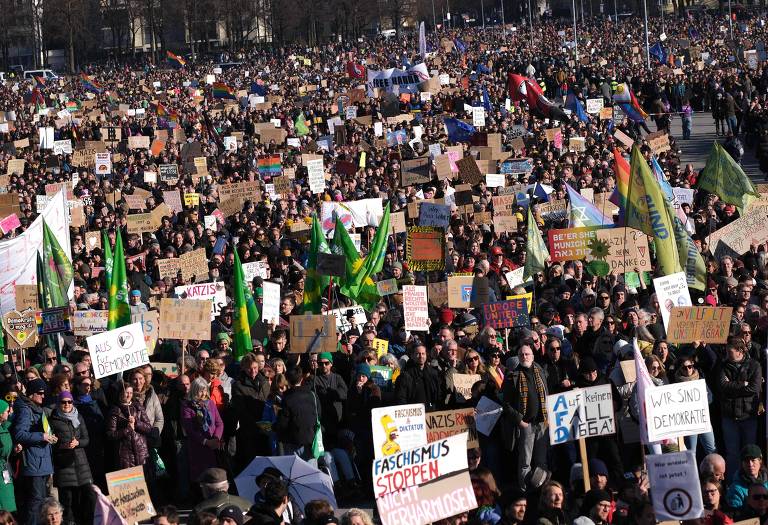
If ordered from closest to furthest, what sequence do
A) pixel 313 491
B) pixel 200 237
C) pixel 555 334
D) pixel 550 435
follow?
pixel 313 491 → pixel 550 435 → pixel 555 334 → pixel 200 237

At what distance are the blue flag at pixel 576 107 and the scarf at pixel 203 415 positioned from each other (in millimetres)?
20044

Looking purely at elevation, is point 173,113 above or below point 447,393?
above

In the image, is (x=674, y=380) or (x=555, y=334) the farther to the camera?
(x=555, y=334)

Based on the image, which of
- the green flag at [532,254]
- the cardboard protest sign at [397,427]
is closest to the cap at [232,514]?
the cardboard protest sign at [397,427]

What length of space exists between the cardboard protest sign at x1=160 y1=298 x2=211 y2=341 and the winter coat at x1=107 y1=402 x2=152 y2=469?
2.10 metres

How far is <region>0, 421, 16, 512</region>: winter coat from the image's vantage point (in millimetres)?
9789

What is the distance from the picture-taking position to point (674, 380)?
32.8 feet

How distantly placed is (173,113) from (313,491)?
30.6 meters

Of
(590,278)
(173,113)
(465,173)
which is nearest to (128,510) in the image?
(590,278)

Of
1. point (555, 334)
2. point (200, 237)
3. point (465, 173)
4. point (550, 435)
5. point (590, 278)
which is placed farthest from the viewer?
point (465, 173)

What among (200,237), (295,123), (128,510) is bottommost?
(128,510)

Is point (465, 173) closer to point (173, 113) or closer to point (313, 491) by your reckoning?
point (313, 491)

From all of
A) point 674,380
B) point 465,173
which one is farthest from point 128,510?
point 465,173

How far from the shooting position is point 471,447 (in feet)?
32.7
